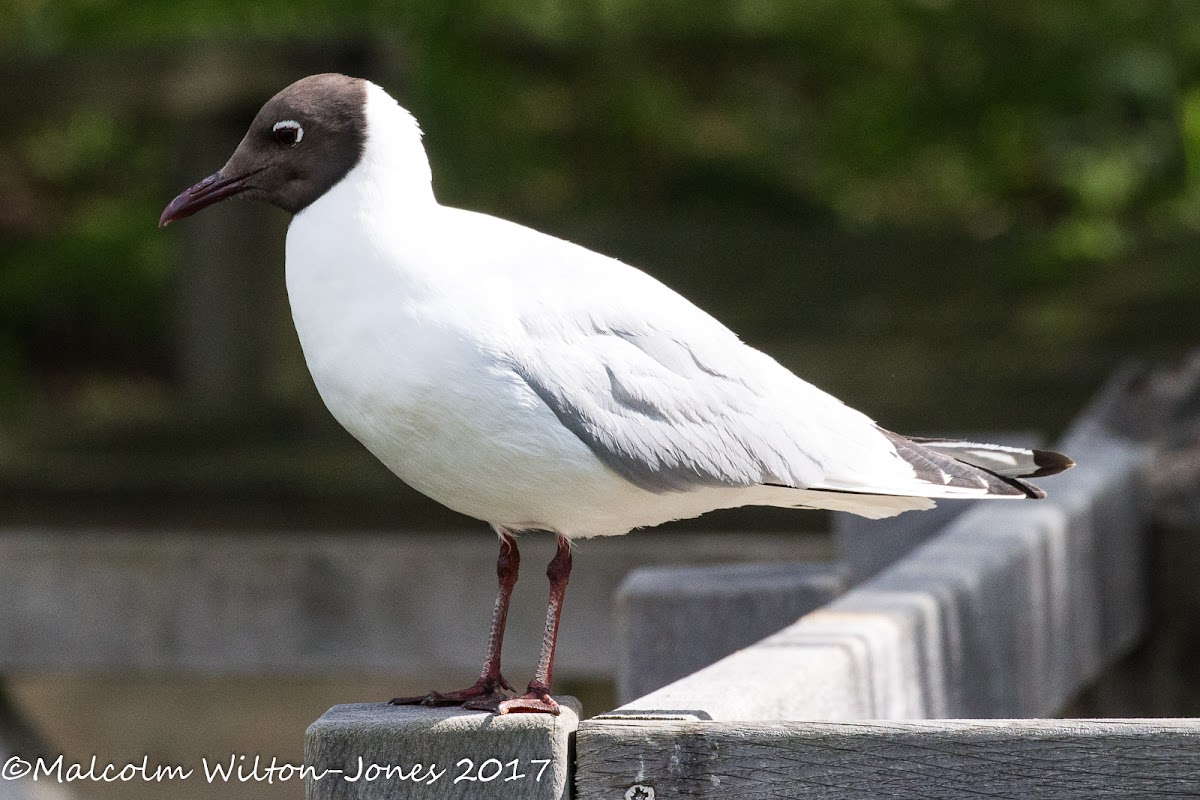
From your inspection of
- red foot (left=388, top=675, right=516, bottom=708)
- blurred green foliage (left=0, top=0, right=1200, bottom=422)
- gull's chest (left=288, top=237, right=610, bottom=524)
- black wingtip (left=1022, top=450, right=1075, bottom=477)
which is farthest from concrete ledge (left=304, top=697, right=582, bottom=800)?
blurred green foliage (left=0, top=0, right=1200, bottom=422)

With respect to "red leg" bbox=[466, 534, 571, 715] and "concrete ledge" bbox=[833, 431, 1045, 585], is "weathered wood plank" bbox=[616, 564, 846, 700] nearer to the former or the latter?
"concrete ledge" bbox=[833, 431, 1045, 585]

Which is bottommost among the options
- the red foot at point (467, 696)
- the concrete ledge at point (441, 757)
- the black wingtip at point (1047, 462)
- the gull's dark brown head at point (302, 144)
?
the concrete ledge at point (441, 757)

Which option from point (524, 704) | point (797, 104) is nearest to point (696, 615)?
point (524, 704)

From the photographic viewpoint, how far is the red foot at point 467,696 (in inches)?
88.0

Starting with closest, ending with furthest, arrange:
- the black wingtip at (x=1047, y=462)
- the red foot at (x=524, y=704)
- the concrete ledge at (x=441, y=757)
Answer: the concrete ledge at (x=441, y=757) < the red foot at (x=524, y=704) < the black wingtip at (x=1047, y=462)

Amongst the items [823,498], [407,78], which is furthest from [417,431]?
[407,78]

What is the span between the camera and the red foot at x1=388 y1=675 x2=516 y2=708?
7.34ft

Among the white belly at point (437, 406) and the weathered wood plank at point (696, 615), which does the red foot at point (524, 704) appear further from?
the weathered wood plank at point (696, 615)

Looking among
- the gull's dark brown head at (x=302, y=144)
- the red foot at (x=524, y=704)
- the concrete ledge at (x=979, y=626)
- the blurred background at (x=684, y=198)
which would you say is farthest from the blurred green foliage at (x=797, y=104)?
the red foot at (x=524, y=704)

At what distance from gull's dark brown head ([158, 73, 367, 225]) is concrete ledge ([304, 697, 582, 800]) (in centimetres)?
80

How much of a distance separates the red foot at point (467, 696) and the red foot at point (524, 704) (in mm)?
18

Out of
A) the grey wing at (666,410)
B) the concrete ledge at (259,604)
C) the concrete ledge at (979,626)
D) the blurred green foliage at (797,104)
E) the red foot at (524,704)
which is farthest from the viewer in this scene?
the blurred green foliage at (797,104)

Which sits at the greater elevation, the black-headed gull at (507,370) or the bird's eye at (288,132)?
the bird's eye at (288,132)

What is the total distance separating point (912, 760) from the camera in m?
1.87
